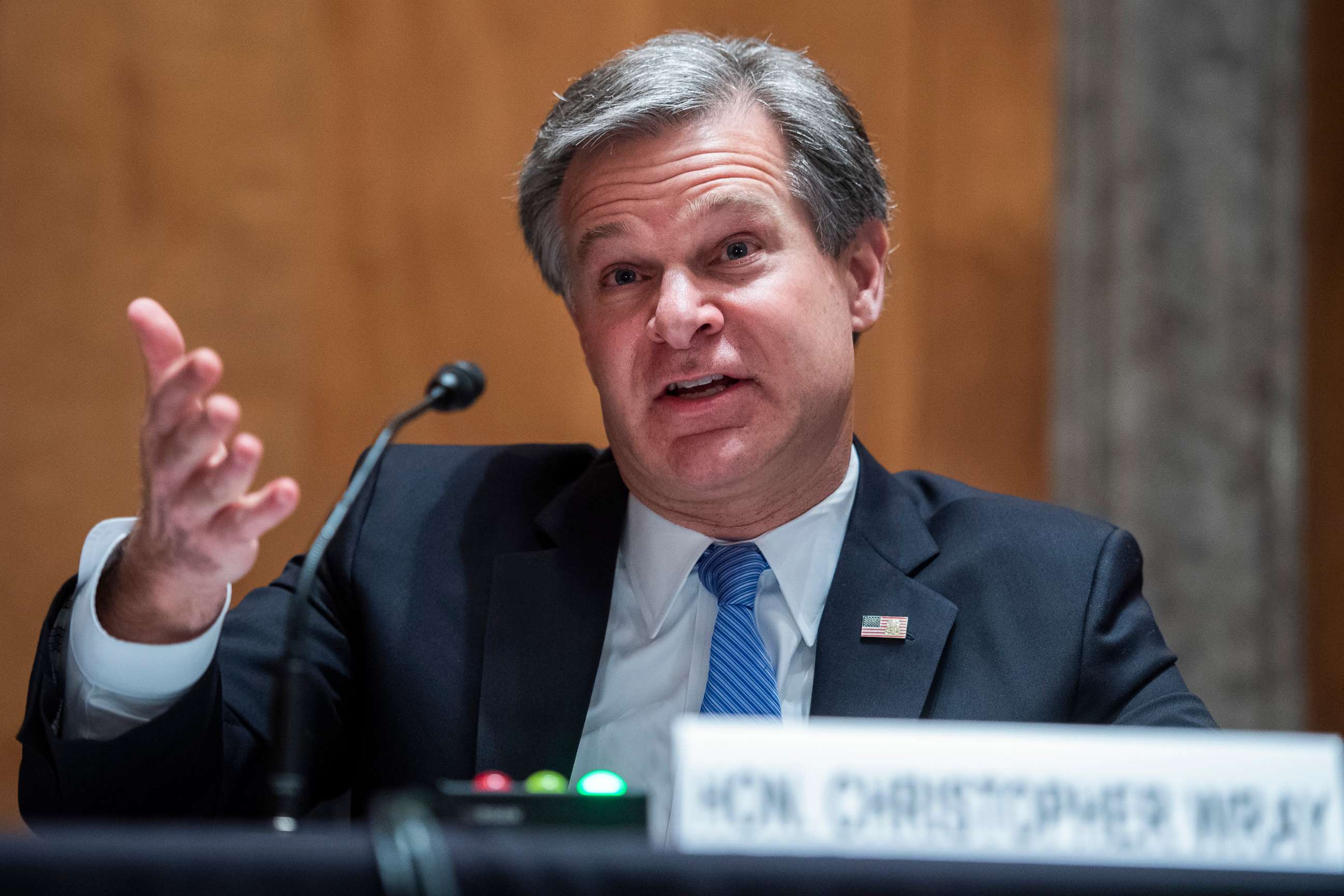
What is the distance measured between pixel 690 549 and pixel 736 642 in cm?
19

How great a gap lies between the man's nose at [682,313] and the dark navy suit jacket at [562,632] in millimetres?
313

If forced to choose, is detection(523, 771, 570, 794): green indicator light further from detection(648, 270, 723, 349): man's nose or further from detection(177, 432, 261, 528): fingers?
detection(648, 270, 723, 349): man's nose

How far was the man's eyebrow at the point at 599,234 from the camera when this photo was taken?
1.74 meters

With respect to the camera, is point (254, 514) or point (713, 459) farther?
point (713, 459)

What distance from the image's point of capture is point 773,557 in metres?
1.74

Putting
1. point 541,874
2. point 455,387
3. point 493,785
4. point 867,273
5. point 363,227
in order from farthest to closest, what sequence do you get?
point 363,227
point 867,273
point 455,387
point 493,785
point 541,874

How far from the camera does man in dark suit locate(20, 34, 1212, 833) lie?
160cm

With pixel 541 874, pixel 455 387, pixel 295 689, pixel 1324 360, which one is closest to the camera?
pixel 541 874

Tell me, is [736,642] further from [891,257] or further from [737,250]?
[891,257]

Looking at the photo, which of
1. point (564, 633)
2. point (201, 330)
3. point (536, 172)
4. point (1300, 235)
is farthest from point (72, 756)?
point (1300, 235)

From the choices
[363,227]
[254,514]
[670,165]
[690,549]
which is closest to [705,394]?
[690,549]

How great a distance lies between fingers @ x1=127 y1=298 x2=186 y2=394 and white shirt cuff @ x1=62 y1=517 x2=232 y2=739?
0.22 meters

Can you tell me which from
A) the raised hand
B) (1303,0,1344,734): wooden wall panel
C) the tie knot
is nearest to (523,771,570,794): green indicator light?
the raised hand

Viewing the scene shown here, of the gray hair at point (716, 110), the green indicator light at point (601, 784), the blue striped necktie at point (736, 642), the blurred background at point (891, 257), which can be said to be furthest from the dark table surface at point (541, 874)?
the blurred background at point (891, 257)
